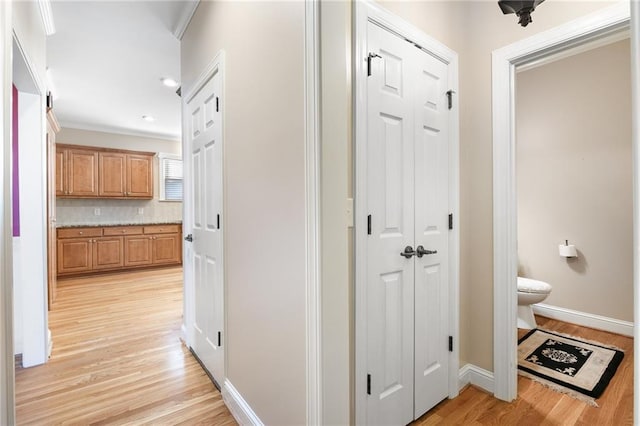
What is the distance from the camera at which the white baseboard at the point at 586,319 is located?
8.68 feet

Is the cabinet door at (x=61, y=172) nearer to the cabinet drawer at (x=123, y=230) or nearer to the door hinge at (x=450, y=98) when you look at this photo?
the cabinet drawer at (x=123, y=230)

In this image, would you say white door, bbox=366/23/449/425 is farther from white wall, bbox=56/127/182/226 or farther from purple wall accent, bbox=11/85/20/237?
white wall, bbox=56/127/182/226

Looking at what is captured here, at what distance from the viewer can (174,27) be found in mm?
2555

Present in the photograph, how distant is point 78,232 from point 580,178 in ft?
21.9

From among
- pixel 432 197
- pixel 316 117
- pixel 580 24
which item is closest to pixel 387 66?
pixel 316 117

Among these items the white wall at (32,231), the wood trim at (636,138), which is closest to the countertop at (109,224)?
the white wall at (32,231)

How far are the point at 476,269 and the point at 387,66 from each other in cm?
133

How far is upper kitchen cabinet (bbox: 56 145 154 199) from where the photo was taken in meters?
4.92

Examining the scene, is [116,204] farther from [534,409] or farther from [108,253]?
[534,409]

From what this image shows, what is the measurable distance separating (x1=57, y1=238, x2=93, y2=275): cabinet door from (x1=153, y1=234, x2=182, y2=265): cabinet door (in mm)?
957

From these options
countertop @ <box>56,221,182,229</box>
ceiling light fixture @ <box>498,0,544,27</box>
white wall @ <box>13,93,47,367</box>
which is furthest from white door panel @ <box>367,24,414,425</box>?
countertop @ <box>56,221,182,229</box>

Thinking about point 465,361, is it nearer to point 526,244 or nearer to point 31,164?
point 526,244

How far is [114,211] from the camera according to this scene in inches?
223

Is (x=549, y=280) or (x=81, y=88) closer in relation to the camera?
(x=549, y=280)
